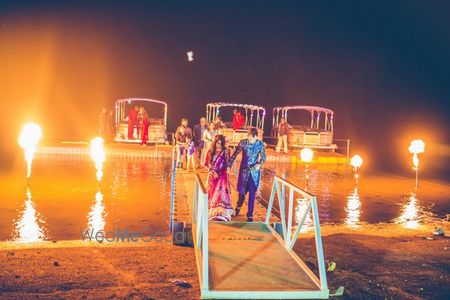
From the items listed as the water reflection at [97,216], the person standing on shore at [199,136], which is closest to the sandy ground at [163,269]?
the water reflection at [97,216]

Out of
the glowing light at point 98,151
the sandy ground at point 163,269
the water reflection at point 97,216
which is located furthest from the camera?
the glowing light at point 98,151

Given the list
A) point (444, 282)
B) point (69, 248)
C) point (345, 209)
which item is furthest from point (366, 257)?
point (69, 248)

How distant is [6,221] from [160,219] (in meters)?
3.23

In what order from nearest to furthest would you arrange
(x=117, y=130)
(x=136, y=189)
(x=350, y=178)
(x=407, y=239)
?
(x=407, y=239), (x=136, y=189), (x=350, y=178), (x=117, y=130)

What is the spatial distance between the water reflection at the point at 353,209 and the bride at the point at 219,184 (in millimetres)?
3497

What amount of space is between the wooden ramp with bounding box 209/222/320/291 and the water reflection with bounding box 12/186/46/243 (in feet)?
11.6

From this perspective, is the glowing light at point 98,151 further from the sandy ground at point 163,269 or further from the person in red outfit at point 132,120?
the sandy ground at point 163,269

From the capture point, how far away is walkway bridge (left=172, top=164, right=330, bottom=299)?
4848 millimetres

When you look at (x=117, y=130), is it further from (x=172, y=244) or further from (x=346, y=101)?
(x=346, y=101)

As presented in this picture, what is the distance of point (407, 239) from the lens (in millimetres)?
8883

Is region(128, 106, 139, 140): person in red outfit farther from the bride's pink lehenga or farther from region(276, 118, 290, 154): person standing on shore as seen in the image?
the bride's pink lehenga

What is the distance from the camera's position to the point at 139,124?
2347 cm

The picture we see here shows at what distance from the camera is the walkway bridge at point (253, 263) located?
4848mm

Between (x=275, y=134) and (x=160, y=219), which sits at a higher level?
(x=275, y=134)
